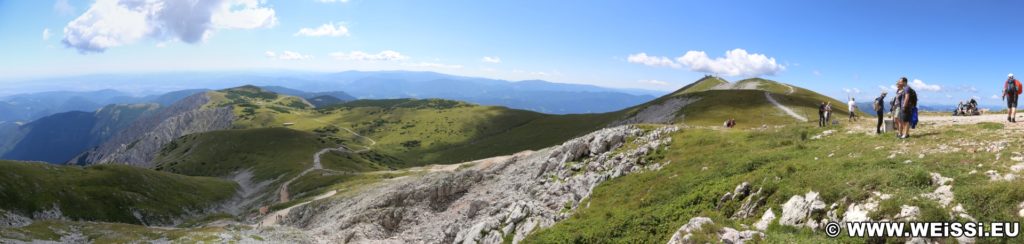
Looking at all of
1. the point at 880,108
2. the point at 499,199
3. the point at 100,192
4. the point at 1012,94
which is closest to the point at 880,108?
the point at 880,108

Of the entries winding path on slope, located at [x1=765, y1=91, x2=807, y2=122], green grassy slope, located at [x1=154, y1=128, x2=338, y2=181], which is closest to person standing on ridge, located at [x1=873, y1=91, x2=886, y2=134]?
winding path on slope, located at [x1=765, y1=91, x2=807, y2=122]

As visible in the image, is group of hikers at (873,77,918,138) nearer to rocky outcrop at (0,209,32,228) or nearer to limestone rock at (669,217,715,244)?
limestone rock at (669,217,715,244)

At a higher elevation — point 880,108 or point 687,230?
point 880,108

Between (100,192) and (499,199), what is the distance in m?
78.0

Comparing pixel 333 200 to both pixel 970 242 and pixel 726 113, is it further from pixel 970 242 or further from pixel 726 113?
pixel 726 113

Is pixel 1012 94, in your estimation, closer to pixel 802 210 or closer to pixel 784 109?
pixel 802 210

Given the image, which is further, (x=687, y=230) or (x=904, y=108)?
(x=904, y=108)

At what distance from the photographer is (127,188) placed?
8475cm

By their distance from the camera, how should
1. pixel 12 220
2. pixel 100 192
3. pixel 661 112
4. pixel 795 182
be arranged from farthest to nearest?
pixel 661 112, pixel 100 192, pixel 12 220, pixel 795 182

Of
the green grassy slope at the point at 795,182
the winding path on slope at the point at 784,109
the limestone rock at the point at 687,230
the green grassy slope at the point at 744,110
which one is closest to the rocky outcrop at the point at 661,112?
the green grassy slope at the point at 744,110

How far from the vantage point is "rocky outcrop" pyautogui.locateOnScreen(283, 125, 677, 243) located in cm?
3092

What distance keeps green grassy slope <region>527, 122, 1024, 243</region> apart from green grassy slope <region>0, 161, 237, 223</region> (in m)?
80.6

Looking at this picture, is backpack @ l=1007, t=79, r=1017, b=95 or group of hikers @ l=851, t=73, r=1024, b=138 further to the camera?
backpack @ l=1007, t=79, r=1017, b=95

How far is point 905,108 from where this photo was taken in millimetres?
24203
